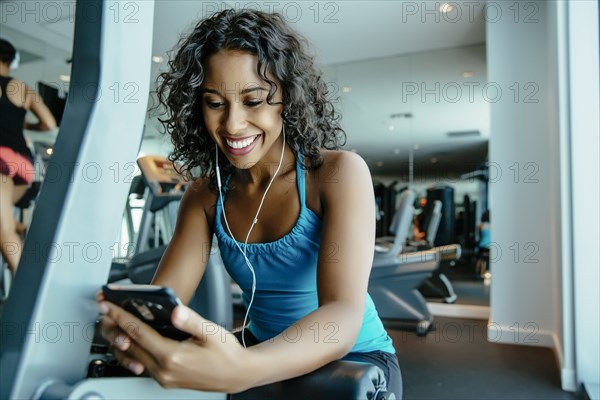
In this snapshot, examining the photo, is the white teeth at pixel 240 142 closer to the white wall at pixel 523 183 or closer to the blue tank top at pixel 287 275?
the blue tank top at pixel 287 275

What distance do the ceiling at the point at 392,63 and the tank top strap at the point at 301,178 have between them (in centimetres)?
320

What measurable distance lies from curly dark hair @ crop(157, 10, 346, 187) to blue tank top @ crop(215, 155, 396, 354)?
89mm

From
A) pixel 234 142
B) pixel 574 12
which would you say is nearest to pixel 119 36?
pixel 234 142

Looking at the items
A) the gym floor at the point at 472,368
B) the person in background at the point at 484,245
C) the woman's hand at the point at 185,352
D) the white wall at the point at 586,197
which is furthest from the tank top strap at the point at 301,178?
the person in background at the point at 484,245

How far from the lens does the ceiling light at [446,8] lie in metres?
3.79

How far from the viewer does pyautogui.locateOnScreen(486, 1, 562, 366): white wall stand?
348cm

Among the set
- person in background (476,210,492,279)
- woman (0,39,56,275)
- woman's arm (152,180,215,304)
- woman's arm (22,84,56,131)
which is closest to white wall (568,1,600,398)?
person in background (476,210,492,279)

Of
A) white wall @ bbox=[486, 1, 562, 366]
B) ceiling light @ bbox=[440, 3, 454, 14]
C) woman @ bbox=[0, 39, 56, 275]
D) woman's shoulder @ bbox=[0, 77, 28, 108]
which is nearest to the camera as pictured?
woman @ bbox=[0, 39, 56, 275]

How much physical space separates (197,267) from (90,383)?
0.48 metres

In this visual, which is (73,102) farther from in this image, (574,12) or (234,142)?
(574,12)

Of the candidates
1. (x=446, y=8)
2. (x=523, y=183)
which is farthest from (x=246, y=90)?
(x=446, y=8)

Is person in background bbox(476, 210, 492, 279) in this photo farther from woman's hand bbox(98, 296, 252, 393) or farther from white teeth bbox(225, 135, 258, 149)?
woman's hand bbox(98, 296, 252, 393)

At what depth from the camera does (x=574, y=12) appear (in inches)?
103

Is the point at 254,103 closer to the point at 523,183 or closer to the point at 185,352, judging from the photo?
the point at 185,352
